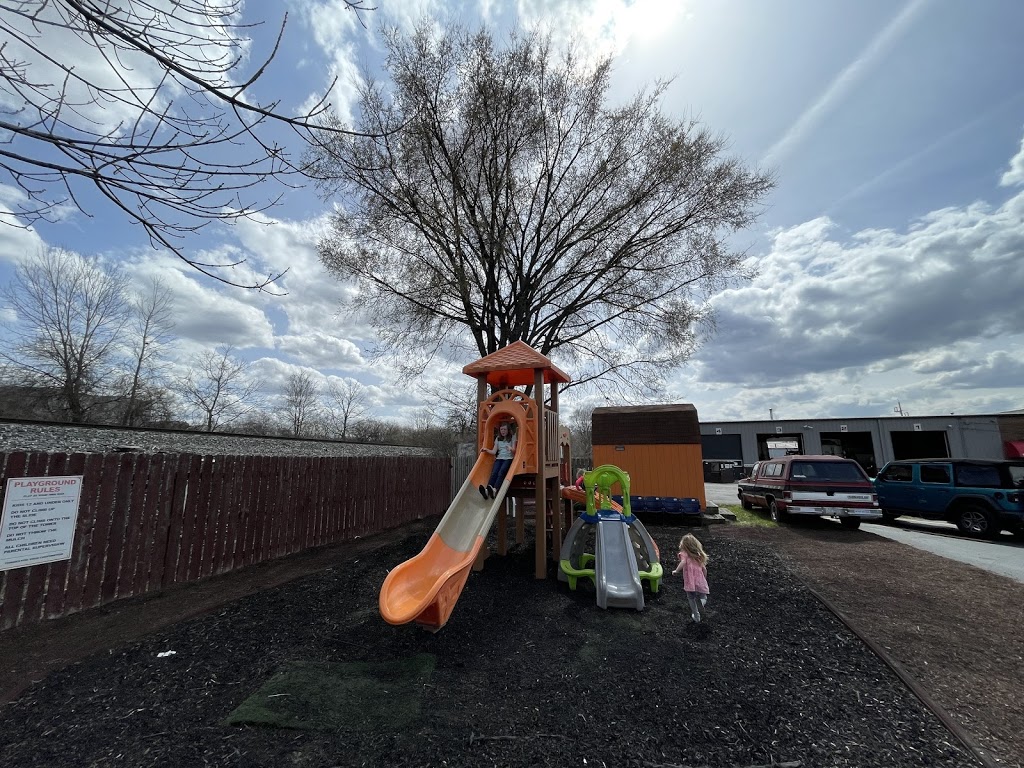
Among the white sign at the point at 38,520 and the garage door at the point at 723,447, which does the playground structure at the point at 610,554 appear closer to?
the white sign at the point at 38,520

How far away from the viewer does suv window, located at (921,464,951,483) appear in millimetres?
10835

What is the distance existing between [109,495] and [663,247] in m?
13.8

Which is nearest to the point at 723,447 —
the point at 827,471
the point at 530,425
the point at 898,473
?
the point at 898,473

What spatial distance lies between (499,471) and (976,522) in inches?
481

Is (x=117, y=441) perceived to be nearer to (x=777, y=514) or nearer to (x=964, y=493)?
(x=777, y=514)

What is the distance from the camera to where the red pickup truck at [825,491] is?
10.0 m

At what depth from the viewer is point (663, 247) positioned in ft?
43.6

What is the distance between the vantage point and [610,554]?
5480 millimetres

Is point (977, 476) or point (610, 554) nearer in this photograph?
point (610, 554)

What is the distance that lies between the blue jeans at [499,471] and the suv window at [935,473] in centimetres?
1202

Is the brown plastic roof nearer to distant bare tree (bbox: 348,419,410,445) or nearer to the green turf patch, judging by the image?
the green turf patch

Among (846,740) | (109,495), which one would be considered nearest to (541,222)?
Answer: (109,495)

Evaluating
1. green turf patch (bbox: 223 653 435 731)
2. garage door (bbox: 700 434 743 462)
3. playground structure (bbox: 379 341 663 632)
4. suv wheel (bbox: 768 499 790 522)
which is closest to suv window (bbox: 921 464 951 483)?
suv wheel (bbox: 768 499 790 522)

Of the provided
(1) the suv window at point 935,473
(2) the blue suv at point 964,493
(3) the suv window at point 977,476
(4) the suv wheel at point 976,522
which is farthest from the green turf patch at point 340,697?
(1) the suv window at point 935,473
